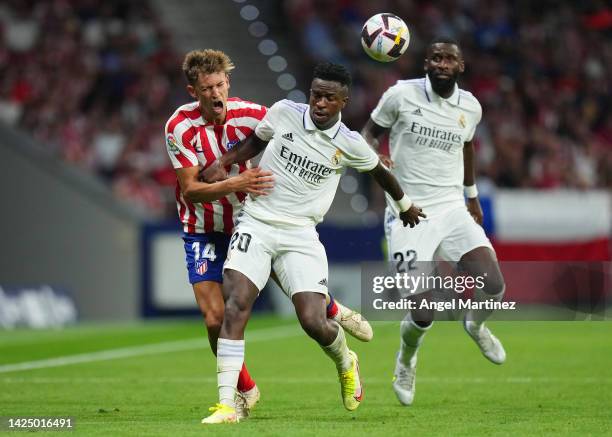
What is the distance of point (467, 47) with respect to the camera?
2270 cm

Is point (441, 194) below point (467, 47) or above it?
below

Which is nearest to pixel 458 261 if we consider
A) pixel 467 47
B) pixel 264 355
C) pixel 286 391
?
pixel 286 391

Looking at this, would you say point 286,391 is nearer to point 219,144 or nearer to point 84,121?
point 219,144

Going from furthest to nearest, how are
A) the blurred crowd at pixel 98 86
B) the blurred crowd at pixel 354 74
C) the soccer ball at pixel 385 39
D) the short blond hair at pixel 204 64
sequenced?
the blurred crowd at pixel 98 86 → the blurred crowd at pixel 354 74 → the soccer ball at pixel 385 39 → the short blond hair at pixel 204 64

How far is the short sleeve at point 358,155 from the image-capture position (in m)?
8.02

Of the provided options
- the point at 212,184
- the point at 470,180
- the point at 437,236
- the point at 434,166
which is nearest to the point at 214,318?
the point at 212,184

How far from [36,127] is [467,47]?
7.63 meters

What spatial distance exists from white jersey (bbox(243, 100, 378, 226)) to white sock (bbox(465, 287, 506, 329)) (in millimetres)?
1910

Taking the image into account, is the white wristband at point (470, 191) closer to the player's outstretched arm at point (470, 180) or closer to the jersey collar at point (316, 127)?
the player's outstretched arm at point (470, 180)

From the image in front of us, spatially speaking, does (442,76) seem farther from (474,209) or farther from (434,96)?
(474,209)

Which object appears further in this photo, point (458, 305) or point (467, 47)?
point (467, 47)

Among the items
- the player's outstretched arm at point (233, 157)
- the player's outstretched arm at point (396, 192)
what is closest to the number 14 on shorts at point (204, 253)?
the player's outstretched arm at point (233, 157)

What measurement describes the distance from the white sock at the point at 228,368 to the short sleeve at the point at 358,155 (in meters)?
1.37

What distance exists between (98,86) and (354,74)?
176 inches
